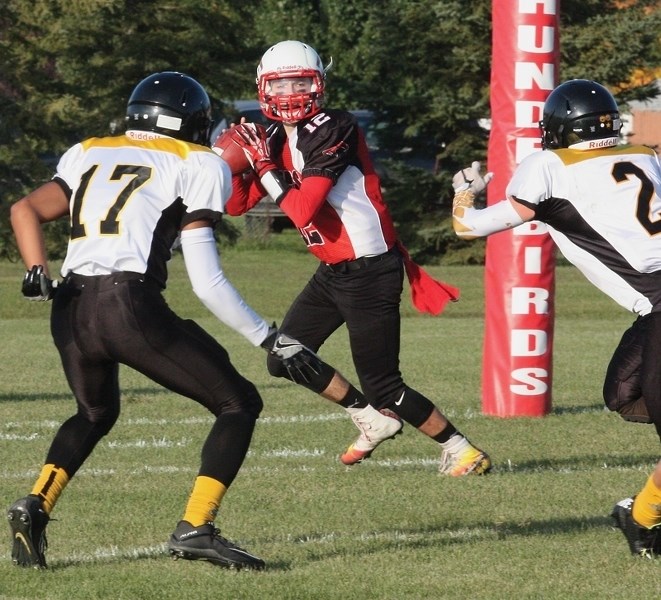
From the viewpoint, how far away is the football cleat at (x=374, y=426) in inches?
287

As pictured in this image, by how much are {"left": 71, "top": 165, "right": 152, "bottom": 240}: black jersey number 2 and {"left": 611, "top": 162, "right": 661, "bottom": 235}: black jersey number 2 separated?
1.75 m

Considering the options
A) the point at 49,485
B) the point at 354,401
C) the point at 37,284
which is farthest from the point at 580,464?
the point at 37,284

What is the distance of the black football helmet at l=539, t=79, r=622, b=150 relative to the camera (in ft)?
18.7

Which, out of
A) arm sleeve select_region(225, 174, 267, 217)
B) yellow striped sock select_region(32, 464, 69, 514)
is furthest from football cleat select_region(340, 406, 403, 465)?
yellow striped sock select_region(32, 464, 69, 514)

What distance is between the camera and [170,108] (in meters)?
5.34

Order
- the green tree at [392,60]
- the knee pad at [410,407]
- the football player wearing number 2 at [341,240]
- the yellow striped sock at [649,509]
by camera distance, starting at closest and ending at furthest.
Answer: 1. the yellow striped sock at [649,509]
2. the football player wearing number 2 at [341,240]
3. the knee pad at [410,407]
4. the green tree at [392,60]

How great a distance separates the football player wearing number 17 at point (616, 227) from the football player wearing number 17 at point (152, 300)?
3.50 feet

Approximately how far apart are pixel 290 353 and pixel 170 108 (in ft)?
3.26

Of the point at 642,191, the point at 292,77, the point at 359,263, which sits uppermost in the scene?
the point at 292,77

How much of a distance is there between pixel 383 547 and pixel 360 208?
183cm

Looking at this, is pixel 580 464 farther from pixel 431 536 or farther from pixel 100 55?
pixel 100 55

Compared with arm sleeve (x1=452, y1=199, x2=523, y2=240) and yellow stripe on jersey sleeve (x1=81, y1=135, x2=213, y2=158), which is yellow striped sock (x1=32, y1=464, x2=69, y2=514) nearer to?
yellow stripe on jersey sleeve (x1=81, y1=135, x2=213, y2=158)

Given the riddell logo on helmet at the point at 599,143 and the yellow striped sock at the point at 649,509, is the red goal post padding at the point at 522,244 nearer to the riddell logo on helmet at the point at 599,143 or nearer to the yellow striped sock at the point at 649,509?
the riddell logo on helmet at the point at 599,143

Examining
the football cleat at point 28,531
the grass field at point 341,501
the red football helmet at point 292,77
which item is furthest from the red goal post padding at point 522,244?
the football cleat at point 28,531
